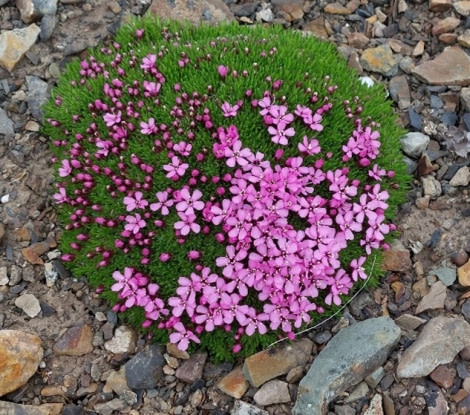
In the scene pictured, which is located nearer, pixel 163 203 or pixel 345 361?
pixel 345 361

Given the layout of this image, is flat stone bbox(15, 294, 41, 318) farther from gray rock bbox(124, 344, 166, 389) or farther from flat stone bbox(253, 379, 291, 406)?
flat stone bbox(253, 379, 291, 406)

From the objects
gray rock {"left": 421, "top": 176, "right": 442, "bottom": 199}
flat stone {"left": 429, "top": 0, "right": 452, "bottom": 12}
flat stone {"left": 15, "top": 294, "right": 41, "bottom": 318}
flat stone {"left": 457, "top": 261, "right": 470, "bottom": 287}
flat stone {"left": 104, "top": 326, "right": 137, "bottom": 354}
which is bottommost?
flat stone {"left": 104, "top": 326, "right": 137, "bottom": 354}

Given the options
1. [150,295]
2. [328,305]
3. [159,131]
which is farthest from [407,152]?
[150,295]

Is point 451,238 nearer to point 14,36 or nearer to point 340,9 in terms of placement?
point 340,9

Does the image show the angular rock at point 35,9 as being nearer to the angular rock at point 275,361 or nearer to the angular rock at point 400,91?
the angular rock at point 400,91

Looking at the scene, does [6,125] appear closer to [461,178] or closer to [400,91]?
[400,91]

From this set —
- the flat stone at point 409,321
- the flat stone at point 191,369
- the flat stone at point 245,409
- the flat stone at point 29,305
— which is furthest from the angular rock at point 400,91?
the flat stone at point 29,305

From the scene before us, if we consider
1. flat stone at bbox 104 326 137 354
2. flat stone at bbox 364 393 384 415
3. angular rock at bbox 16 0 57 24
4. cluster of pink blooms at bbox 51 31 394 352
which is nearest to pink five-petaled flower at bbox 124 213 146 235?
cluster of pink blooms at bbox 51 31 394 352

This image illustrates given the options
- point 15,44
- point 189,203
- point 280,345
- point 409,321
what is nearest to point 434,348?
point 409,321
